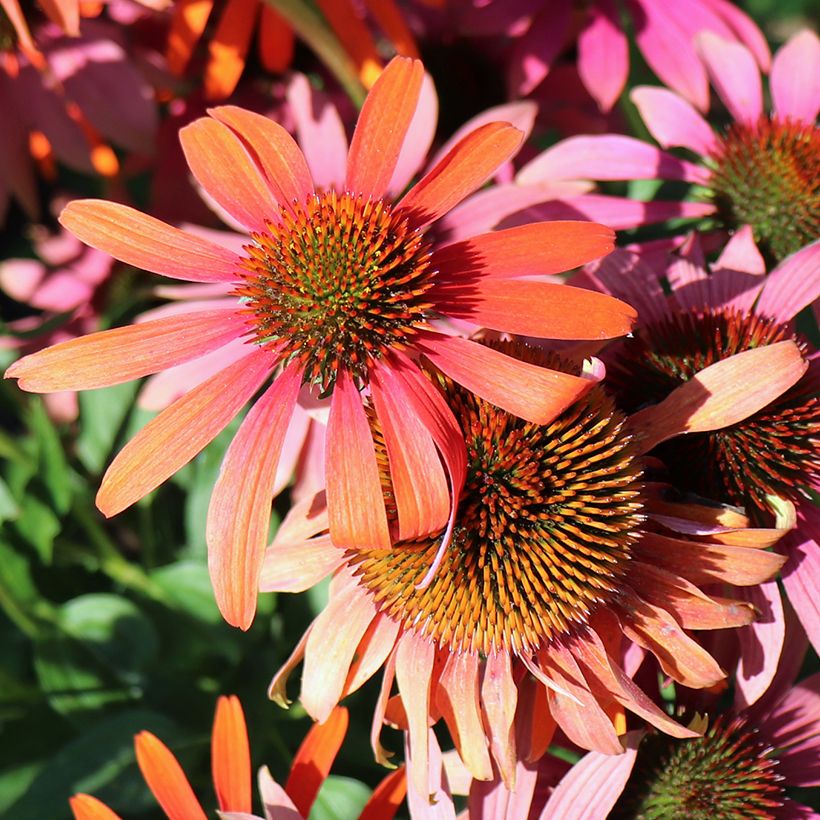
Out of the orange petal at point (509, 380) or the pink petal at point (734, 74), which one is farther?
the pink petal at point (734, 74)

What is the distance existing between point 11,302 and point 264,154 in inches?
56.6

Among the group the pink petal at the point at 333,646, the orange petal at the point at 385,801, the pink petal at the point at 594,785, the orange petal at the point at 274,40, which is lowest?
the orange petal at the point at 385,801

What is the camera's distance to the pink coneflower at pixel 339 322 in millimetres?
687

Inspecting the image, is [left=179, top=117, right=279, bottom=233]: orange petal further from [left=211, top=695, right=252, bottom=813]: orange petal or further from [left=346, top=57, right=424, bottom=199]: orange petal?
[left=211, top=695, right=252, bottom=813]: orange petal

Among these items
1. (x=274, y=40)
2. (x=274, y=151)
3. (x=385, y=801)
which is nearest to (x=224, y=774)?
(x=385, y=801)

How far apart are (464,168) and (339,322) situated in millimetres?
145

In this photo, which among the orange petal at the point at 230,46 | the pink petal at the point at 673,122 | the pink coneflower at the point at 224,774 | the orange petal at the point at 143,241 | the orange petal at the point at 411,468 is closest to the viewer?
the orange petal at the point at 411,468

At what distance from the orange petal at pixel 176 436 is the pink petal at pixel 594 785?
39cm

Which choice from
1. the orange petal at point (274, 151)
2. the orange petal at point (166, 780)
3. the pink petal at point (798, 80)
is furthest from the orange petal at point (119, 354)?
the pink petal at point (798, 80)

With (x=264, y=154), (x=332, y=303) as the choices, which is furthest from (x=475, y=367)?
(x=264, y=154)

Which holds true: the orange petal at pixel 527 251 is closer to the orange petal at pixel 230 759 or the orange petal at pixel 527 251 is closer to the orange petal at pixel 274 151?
the orange petal at pixel 274 151

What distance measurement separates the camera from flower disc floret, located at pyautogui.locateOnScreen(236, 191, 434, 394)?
74cm

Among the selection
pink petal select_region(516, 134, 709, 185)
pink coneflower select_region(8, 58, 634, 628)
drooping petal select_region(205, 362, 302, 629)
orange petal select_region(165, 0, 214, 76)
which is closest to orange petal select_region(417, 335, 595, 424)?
pink coneflower select_region(8, 58, 634, 628)

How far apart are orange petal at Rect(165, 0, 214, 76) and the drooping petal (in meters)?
0.61
